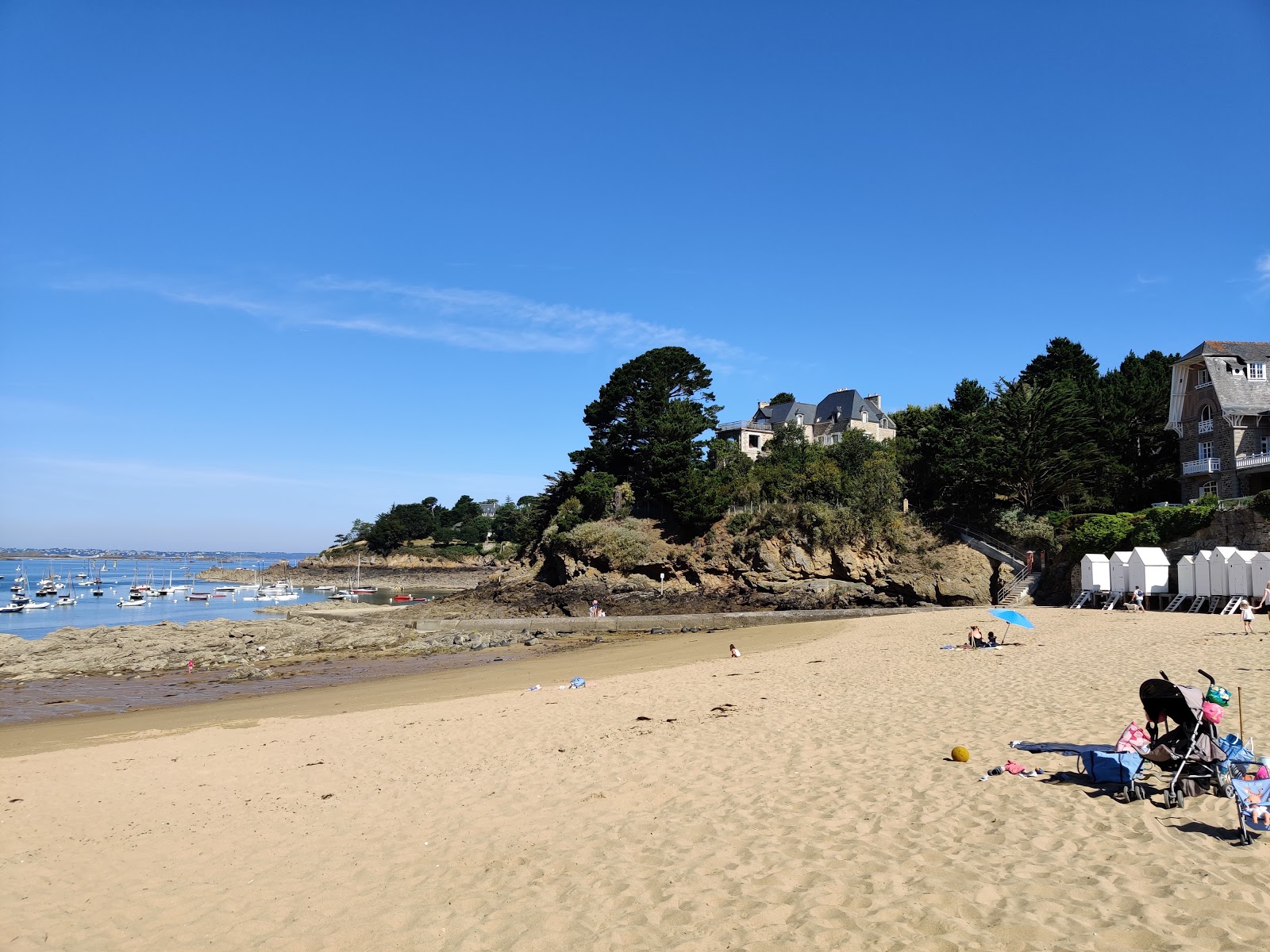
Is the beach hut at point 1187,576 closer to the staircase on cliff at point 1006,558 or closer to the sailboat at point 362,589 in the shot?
the staircase on cliff at point 1006,558

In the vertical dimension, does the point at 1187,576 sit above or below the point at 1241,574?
below

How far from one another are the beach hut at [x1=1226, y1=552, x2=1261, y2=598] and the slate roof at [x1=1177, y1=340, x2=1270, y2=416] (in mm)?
14263

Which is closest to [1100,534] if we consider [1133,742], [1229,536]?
[1229,536]

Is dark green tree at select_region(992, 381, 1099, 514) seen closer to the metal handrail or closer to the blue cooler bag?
the metal handrail

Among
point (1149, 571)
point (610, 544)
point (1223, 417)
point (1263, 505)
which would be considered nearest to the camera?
point (1263, 505)

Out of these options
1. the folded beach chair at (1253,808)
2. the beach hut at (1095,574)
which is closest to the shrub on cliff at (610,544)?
the beach hut at (1095,574)

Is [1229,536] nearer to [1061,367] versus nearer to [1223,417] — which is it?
[1223,417]

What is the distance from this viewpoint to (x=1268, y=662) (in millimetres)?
13734

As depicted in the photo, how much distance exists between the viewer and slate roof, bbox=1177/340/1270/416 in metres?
36.0

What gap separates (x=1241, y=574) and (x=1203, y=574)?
1427 mm

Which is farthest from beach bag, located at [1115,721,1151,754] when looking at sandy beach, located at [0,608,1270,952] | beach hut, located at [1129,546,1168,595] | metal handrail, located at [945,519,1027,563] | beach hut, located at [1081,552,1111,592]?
metal handrail, located at [945,519,1027,563]

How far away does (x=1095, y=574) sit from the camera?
30.2 metres

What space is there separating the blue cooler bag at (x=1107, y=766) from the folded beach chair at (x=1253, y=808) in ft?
3.52

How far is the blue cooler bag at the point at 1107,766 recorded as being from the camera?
281 inches
